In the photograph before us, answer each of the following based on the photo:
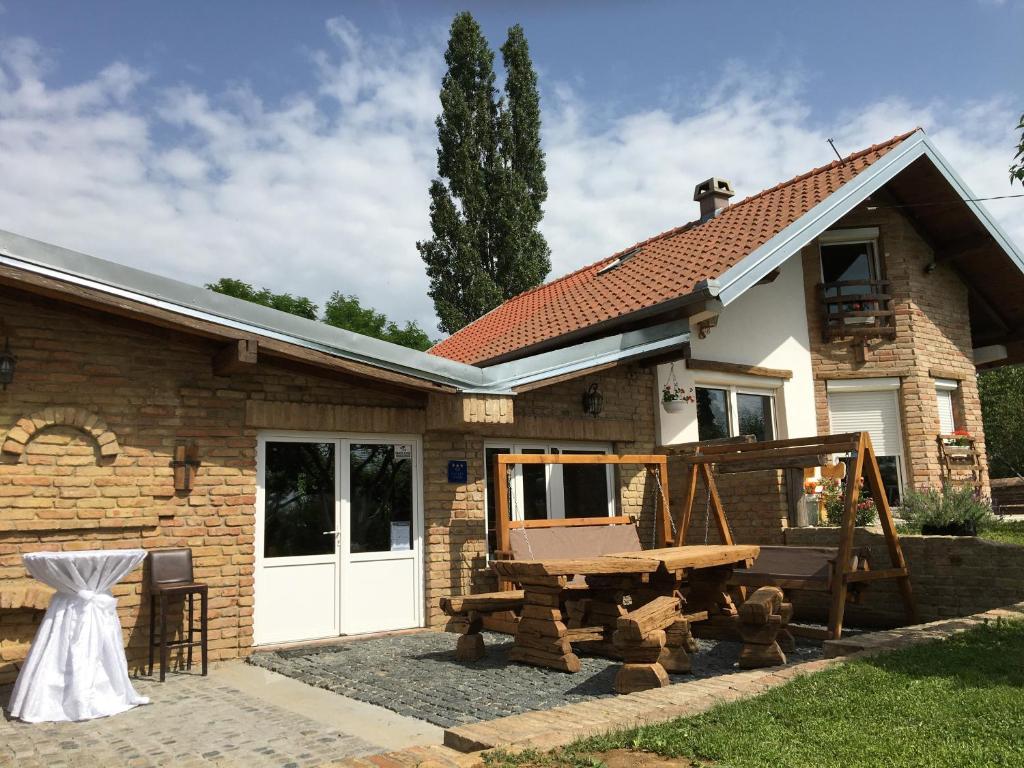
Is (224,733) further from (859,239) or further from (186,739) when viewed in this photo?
(859,239)

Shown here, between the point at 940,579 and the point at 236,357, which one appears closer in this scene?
the point at 236,357

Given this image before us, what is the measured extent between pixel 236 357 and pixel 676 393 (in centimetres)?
569

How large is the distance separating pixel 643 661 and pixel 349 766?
275 centimetres

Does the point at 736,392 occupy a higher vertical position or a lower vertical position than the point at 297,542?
higher

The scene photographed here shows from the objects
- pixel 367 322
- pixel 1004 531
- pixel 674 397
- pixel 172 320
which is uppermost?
pixel 367 322

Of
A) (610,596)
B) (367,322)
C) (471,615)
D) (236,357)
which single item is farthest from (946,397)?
(367,322)

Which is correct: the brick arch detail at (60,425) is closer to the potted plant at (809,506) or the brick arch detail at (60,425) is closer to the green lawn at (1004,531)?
the potted plant at (809,506)

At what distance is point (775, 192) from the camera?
44.3ft

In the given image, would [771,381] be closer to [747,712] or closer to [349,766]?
[747,712]

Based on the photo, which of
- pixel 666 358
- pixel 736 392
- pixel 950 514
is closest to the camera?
pixel 950 514

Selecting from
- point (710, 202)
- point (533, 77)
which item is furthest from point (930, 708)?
point (533, 77)

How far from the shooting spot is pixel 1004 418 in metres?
32.0

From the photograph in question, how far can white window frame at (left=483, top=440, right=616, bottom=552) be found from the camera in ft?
31.2

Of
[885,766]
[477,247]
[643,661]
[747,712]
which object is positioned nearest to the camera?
[885,766]
